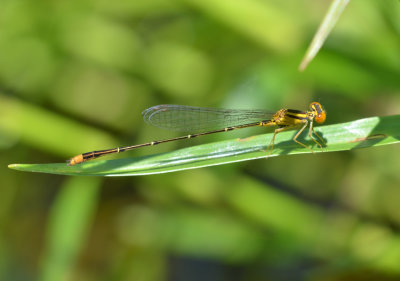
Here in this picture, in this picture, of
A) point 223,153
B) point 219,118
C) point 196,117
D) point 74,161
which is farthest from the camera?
point 196,117

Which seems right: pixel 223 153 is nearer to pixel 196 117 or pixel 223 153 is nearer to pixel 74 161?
pixel 74 161

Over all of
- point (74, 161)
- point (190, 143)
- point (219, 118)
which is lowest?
point (74, 161)

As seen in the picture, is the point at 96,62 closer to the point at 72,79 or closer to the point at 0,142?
the point at 72,79

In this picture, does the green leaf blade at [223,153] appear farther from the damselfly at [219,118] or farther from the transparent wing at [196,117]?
the transparent wing at [196,117]

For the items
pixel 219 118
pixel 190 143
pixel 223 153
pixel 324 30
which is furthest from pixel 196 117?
pixel 324 30

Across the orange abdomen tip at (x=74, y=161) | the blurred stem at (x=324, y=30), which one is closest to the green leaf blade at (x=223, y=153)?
the orange abdomen tip at (x=74, y=161)

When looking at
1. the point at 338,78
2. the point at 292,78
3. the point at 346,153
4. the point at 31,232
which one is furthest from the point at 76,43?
the point at 346,153

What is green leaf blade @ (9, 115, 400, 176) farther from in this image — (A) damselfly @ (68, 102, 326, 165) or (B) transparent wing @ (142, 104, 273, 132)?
(B) transparent wing @ (142, 104, 273, 132)
